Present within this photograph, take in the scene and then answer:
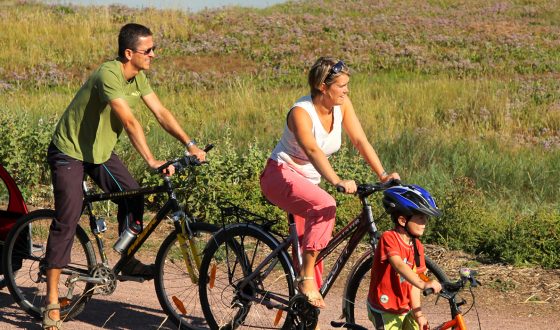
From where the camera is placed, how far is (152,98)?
20.4 feet

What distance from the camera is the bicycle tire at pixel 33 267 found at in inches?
249

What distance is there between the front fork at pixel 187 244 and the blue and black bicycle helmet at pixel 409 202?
1481 mm

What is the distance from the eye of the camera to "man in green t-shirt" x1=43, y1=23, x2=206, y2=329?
5879mm

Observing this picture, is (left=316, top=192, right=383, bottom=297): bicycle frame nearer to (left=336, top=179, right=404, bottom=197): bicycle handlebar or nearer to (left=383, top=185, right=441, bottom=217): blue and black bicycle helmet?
(left=336, top=179, right=404, bottom=197): bicycle handlebar

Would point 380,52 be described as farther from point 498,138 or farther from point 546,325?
point 546,325

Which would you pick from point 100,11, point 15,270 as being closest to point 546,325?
point 15,270

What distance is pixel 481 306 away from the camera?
6.91 metres

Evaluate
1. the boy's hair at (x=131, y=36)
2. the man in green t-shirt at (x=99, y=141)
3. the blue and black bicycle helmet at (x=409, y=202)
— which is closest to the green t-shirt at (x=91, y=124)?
the man in green t-shirt at (x=99, y=141)

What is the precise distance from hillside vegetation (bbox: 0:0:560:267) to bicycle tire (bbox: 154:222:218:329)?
8.41ft

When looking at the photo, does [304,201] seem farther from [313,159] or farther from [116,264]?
[116,264]

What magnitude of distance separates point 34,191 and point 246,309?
15.7 ft

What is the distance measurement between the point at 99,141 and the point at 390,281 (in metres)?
2.13

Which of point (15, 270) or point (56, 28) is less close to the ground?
point (15, 270)

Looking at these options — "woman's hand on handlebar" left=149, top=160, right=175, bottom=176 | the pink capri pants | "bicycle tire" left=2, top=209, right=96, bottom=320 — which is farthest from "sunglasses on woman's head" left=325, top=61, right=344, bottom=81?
"bicycle tire" left=2, top=209, right=96, bottom=320
